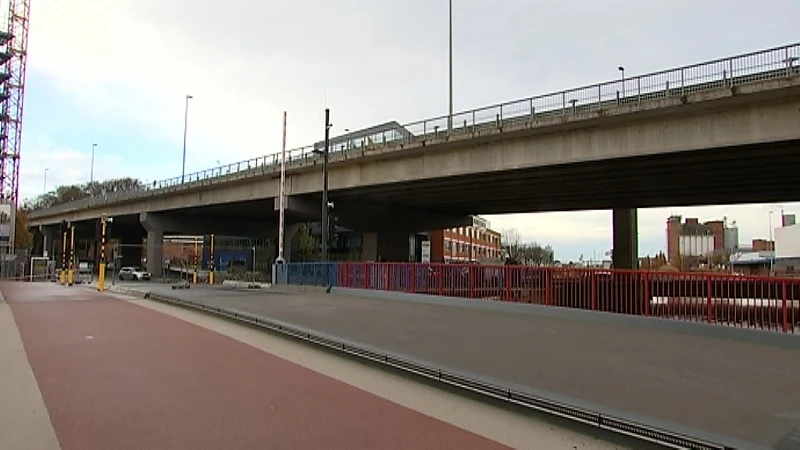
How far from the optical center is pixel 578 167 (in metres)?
25.1

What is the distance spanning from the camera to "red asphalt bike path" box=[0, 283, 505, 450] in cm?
523

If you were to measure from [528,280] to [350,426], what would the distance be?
11.8 meters

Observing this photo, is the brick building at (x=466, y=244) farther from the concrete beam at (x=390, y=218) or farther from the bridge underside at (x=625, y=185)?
the bridge underside at (x=625, y=185)

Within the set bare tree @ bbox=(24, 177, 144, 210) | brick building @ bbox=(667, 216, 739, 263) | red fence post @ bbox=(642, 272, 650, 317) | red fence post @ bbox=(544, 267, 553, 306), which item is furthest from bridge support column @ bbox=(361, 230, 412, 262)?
brick building @ bbox=(667, 216, 739, 263)

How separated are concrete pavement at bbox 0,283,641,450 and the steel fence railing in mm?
8035

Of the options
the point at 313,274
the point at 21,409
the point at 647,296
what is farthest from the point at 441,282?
the point at 21,409

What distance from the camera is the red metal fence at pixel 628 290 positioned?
1140cm

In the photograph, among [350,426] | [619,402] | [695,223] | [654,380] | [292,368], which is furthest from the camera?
[695,223]

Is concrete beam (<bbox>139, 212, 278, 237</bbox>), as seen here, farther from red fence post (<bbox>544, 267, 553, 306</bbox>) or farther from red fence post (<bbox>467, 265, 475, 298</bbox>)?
red fence post (<bbox>544, 267, 553, 306</bbox>)

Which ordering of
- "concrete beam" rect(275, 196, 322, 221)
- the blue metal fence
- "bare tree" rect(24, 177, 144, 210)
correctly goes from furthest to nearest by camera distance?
"bare tree" rect(24, 177, 144, 210) < "concrete beam" rect(275, 196, 322, 221) < the blue metal fence

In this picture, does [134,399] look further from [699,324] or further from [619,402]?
[699,324]

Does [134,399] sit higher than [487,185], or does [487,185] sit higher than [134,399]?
[487,185]

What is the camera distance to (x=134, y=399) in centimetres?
655

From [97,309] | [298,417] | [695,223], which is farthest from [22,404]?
[695,223]
